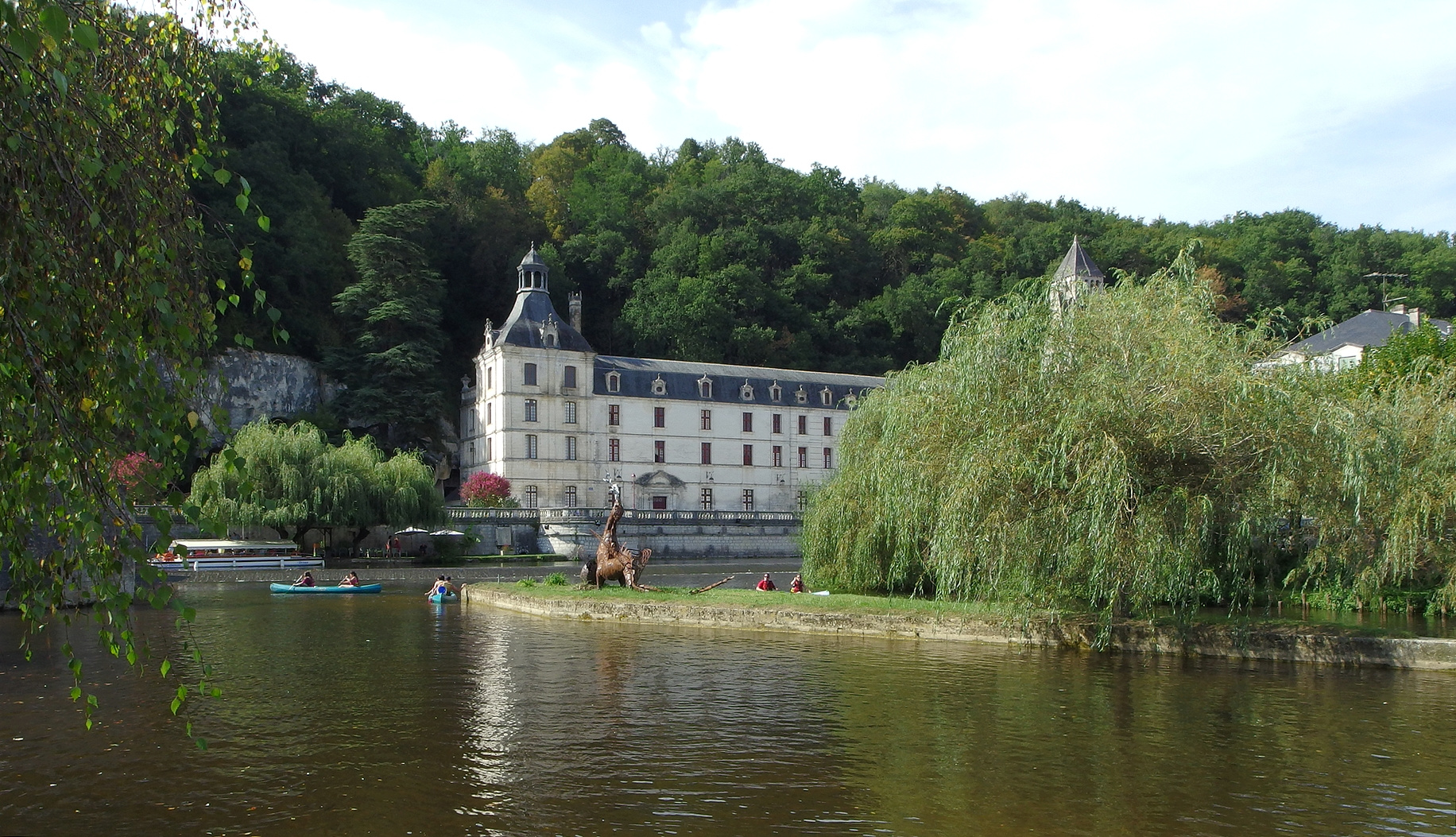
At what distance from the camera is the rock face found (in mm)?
56250

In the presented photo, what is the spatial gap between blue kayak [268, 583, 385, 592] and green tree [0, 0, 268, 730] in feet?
85.0

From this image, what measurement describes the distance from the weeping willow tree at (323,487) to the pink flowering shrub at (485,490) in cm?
802

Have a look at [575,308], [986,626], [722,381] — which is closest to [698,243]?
[575,308]

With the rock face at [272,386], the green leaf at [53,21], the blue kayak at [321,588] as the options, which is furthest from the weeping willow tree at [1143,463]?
the rock face at [272,386]

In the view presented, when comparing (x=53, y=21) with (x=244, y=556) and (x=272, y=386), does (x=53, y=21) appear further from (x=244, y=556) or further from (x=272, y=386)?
(x=272, y=386)

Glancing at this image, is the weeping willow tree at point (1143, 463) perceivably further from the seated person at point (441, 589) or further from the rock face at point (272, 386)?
the rock face at point (272, 386)

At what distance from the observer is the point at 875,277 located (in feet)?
286

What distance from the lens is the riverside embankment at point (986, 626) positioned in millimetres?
15367

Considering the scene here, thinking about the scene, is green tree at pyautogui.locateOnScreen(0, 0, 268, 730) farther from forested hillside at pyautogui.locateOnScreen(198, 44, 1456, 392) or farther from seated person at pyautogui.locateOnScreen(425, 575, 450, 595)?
forested hillside at pyautogui.locateOnScreen(198, 44, 1456, 392)

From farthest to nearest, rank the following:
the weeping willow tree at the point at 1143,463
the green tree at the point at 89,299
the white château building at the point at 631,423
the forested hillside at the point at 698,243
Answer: the forested hillside at the point at 698,243 < the white château building at the point at 631,423 < the weeping willow tree at the point at 1143,463 < the green tree at the point at 89,299

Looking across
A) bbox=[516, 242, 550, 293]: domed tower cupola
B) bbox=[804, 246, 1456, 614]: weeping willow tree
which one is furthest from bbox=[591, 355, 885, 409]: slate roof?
bbox=[804, 246, 1456, 614]: weeping willow tree

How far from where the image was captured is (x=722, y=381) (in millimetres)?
65062

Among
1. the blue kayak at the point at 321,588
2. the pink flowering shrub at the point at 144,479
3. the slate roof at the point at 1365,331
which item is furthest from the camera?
the slate roof at the point at 1365,331

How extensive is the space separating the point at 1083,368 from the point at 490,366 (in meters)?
47.1
